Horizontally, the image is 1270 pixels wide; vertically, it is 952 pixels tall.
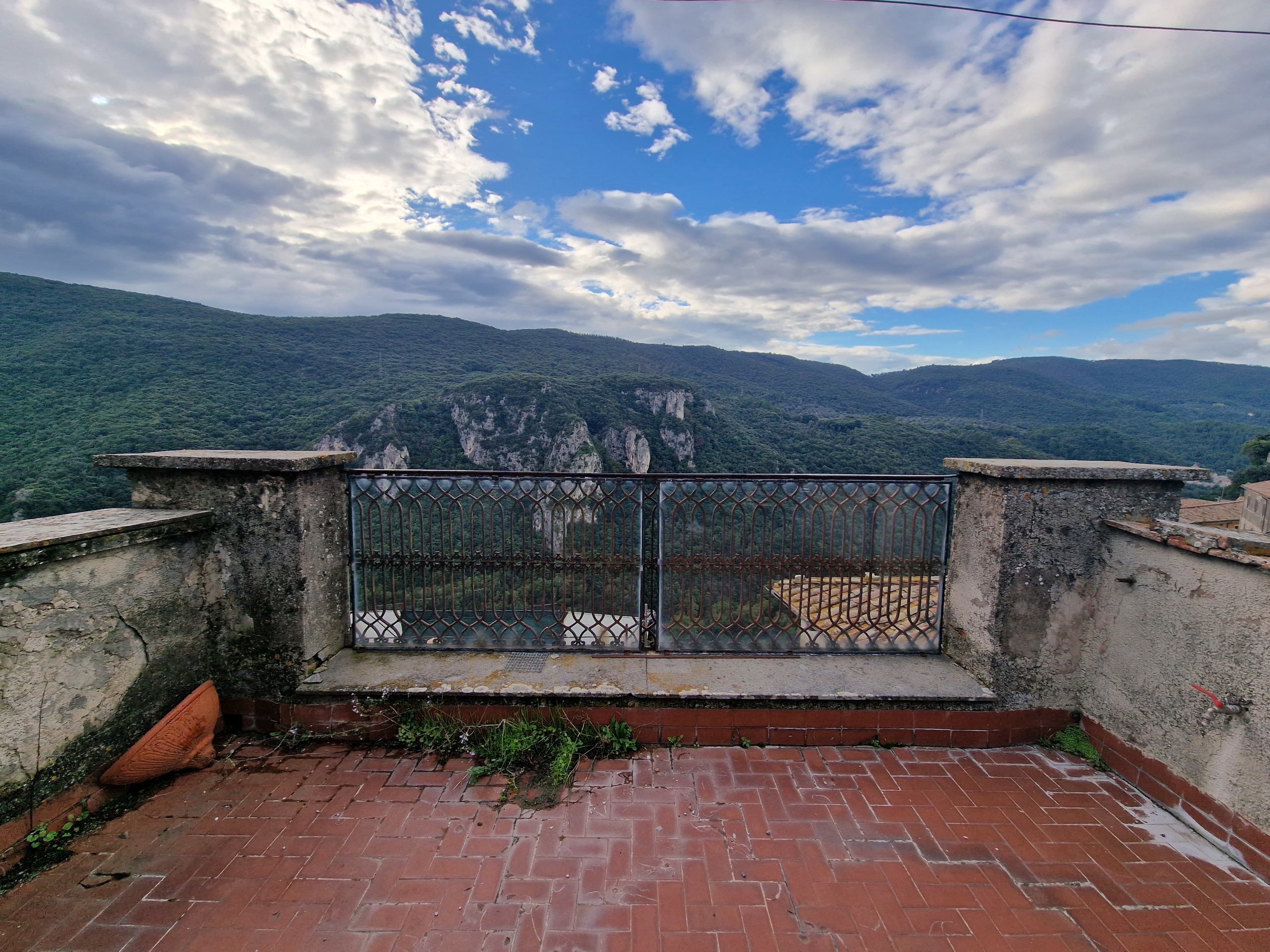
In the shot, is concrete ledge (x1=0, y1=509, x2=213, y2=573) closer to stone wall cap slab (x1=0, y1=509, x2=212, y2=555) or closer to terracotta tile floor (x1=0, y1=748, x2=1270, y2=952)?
stone wall cap slab (x1=0, y1=509, x2=212, y2=555)

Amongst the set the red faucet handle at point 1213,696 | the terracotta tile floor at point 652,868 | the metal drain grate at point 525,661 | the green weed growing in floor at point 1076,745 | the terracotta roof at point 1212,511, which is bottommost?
the terracotta roof at point 1212,511

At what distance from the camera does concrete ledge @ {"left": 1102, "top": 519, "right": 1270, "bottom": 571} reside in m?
2.22

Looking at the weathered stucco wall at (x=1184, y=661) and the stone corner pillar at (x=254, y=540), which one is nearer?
the weathered stucco wall at (x=1184, y=661)

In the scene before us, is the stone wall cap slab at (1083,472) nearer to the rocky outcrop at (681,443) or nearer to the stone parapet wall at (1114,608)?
the stone parapet wall at (1114,608)

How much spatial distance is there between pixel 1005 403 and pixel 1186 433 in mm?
18455

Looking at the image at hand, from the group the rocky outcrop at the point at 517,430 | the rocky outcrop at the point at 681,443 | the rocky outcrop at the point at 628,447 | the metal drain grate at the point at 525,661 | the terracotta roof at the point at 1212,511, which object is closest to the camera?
the metal drain grate at the point at 525,661

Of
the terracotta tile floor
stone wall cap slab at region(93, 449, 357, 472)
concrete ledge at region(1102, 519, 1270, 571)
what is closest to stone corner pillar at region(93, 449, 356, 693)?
stone wall cap slab at region(93, 449, 357, 472)

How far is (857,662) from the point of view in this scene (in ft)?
10.8

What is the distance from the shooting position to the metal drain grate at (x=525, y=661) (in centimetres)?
318

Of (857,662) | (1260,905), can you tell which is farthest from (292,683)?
(1260,905)

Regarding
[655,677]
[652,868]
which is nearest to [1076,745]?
[655,677]

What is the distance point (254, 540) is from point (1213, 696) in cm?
481

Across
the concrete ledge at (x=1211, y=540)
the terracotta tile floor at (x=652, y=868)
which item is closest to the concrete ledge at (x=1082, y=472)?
the concrete ledge at (x=1211, y=540)

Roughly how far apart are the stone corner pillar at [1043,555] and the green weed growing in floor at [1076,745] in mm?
152
